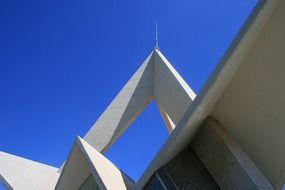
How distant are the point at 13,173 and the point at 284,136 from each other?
1170 cm

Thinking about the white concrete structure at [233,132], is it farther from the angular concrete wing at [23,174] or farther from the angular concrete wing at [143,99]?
the angular concrete wing at [143,99]

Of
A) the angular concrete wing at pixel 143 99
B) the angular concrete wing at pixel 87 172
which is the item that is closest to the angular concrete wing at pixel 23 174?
the angular concrete wing at pixel 143 99

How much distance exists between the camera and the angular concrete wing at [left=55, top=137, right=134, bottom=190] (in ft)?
28.7

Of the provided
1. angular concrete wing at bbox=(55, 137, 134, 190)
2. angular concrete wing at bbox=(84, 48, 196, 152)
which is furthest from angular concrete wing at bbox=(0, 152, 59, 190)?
angular concrete wing at bbox=(55, 137, 134, 190)

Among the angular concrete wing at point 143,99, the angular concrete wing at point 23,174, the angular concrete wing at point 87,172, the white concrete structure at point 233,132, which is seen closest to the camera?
the white concrete structure at point 233,132

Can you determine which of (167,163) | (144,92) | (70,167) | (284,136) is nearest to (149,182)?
(167,163)

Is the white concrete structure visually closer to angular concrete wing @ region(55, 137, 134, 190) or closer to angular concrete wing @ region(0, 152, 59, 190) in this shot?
angular concrete wing @ region(55, 137, 134, 190)

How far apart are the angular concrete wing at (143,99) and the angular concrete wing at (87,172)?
2.88m

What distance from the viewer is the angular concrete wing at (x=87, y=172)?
8748 millimetres

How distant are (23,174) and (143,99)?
710 cm

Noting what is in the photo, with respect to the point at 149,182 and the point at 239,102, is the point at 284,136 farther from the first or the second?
the point at 149,182

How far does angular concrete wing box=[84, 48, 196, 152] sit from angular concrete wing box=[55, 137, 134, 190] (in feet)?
9.46

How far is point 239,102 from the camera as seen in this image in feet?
28.3

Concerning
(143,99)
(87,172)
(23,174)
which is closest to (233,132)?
(87,172)
